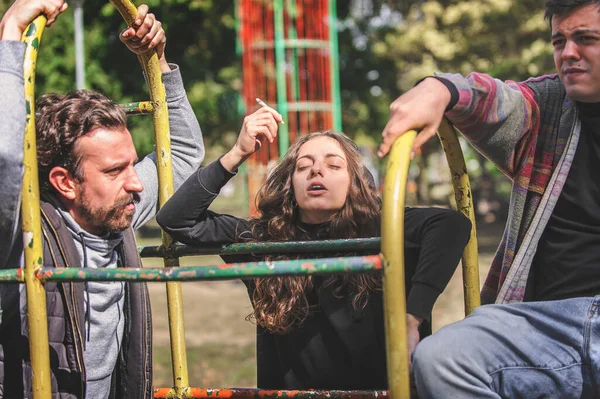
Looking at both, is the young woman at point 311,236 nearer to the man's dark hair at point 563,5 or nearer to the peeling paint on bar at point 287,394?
the peeling paint on bar at point 287,394

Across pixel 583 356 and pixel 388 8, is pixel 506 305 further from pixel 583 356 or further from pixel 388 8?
pixel 388 8

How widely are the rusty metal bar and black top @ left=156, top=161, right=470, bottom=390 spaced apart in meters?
0.54

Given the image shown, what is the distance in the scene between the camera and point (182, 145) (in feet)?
7.91

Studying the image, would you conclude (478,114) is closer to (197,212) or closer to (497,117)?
(497,117)

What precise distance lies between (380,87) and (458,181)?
17.3 meters

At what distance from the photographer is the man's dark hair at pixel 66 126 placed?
206 cm

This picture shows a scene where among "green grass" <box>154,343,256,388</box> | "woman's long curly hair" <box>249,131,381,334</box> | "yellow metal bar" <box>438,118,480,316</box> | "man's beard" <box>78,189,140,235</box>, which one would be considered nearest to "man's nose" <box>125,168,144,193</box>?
"man's beard" <box>78,189,140,235</box>

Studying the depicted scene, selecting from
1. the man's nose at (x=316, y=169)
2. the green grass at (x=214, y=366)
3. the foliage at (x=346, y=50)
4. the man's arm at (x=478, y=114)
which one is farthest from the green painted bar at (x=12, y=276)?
the foliage at (x=346, y=50)

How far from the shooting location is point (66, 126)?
6.81 feet

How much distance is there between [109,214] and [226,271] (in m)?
0.67

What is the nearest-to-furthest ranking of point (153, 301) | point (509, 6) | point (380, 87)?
point (153, 301) → point (509, 6) → point (380, 87)

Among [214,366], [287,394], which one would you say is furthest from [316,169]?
[214,366]

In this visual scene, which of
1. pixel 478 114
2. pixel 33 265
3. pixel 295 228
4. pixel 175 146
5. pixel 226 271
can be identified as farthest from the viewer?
pixel 175 146

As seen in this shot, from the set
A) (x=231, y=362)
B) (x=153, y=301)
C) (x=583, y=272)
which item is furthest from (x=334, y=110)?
(x=583, y=272)
